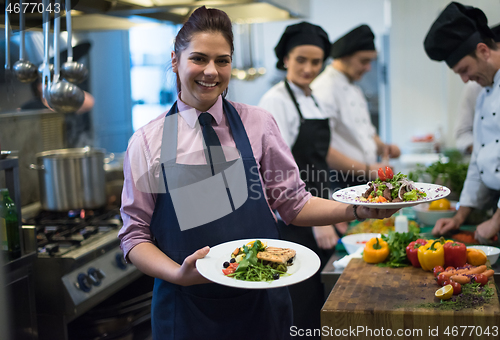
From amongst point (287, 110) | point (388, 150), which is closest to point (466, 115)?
point (388, 150)

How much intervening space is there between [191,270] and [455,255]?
1.08 metres

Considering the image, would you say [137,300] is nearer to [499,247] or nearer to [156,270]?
[156,270]

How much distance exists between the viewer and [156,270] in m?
1.31

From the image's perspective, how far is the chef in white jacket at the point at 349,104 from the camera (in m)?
3.08

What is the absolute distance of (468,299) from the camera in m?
1.53

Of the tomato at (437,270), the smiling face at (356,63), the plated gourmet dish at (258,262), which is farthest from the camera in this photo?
the smiling face at (356,63)

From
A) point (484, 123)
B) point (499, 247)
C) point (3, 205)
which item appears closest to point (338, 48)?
point (484, 123)

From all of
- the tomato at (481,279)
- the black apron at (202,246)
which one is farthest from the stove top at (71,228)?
the tomato at (481,279)

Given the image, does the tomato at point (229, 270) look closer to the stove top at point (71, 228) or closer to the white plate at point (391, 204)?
the white plate at point (391, 204)

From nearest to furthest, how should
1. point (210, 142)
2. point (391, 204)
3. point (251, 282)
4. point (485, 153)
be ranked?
point (251, 282) → point (391, 204) → point (210, 142) → point (485, 153)

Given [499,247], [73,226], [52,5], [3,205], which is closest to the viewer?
[3,205]

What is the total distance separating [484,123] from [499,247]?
1.79ft

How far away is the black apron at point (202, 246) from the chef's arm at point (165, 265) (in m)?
0.10

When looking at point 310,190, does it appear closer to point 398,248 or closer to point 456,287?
point 398,248
